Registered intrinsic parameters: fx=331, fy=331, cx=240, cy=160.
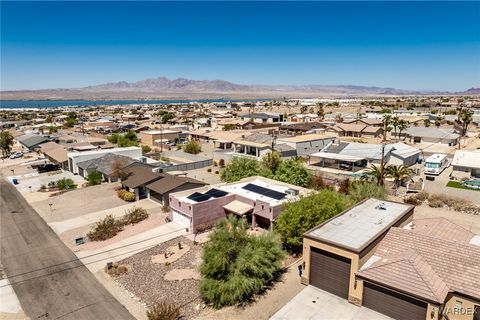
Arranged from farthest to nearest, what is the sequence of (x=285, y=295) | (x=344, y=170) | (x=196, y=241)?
1. (x=344, y=170)
2. (x=196, y=241)
3. (x=285, y=295)

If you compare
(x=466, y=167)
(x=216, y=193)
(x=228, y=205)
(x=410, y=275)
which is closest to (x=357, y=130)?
(x=466, y=167)

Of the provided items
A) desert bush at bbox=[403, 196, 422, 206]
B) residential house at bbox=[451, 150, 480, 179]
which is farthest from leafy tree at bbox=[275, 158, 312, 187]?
residential house at bbox=[451, 150, 480, 179]

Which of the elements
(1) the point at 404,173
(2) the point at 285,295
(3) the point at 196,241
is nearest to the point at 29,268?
(3) the point at 196,241

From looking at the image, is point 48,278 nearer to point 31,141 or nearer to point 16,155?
point 16,155

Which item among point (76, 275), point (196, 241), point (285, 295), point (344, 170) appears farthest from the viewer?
point (344, 170)

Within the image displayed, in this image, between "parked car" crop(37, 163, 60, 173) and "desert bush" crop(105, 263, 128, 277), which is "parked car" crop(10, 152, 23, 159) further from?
"desert bush" crop(105, 263, 128, 277)

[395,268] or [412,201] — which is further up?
[395,268]

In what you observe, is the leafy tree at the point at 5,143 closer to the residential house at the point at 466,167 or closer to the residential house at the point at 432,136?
the residential house at the point at 466,167

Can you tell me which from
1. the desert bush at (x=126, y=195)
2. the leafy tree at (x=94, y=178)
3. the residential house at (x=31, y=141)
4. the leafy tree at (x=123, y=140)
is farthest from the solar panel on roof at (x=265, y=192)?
the residential house at (x=31, y=141)

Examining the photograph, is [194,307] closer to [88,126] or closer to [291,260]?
[291,260]
